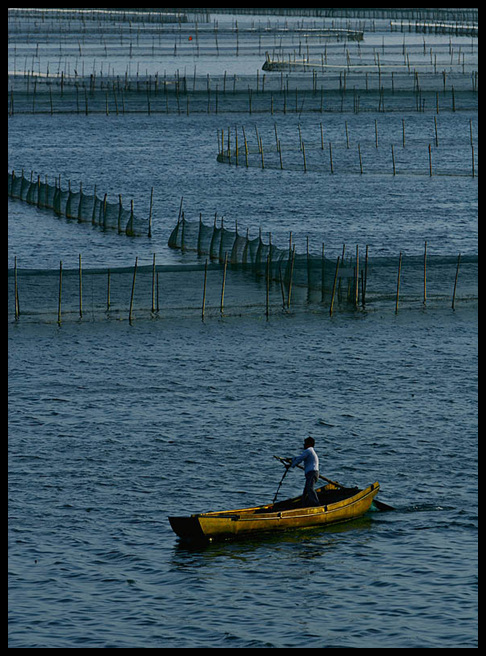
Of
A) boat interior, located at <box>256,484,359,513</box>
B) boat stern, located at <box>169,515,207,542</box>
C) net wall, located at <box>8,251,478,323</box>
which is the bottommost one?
boat stern, located at <box>169,515,207,542</box>

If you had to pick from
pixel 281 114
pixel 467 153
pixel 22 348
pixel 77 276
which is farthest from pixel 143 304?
pixel 281 114

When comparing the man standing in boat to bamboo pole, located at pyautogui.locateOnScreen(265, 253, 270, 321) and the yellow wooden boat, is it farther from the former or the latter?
bamboo pole, located at pyautogui.locateOnScreen(265, 253, 270, 321)

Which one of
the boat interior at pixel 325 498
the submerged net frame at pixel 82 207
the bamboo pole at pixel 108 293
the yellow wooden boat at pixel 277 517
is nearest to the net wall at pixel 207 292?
the bamboo pole at pixel 108 293

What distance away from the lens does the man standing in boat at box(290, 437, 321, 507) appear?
3412 centimetres

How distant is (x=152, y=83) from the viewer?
174m

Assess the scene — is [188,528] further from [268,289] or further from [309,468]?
[268,289]

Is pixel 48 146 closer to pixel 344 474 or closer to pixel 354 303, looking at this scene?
pixel 354 303

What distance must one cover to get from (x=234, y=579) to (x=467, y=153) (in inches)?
4038

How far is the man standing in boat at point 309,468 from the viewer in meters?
34.1

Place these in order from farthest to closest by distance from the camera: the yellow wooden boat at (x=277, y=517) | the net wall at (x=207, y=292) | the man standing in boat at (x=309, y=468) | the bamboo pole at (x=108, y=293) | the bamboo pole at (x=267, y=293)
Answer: the net wall at (x=207, y=292), the bamboo pole at (x=108, y=293), the bamboo pole at (x=267, y=293), the yellow wooden boat at (x=277, y=517), the man standing in boat at (x=309, y=468)

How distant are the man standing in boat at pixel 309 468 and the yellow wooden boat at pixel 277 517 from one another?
300mm

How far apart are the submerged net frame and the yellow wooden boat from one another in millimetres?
52090

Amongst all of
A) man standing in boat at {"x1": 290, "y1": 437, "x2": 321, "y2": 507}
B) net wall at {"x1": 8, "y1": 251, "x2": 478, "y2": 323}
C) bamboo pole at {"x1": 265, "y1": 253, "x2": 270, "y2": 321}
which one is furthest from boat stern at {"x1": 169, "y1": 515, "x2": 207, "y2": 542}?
bamboo pole at {"x1": 265, "y1": 253, "x2": 270, "y2": 321}

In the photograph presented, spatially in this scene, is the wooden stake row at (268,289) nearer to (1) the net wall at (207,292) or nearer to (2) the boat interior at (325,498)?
(1) the net wall at (207,292)
